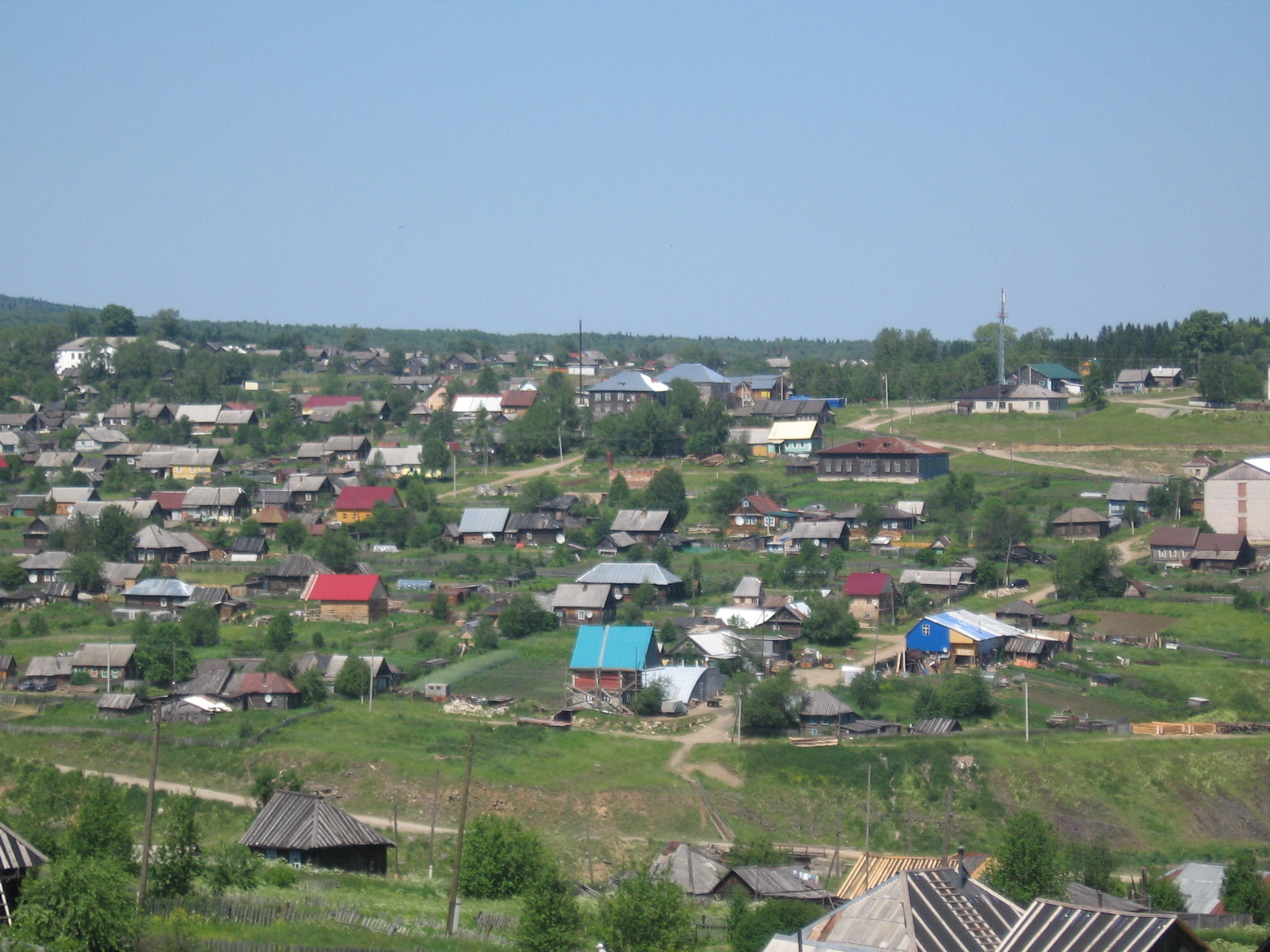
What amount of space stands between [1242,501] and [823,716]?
23.6 meters

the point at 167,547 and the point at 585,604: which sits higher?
the point at 167,547

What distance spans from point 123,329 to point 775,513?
64.1 metres

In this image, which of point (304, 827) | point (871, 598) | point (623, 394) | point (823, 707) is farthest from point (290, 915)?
point (623, 394)

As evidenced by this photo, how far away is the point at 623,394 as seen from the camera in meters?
80.7

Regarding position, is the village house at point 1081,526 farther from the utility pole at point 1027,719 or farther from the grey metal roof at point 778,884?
the grey metal roof at point 778,884

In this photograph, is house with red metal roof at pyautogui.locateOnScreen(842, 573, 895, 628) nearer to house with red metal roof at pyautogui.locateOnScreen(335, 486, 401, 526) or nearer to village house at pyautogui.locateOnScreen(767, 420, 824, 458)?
house with red metal roof at pyautogui.locateOnScreen(335, 486, 401, 526)

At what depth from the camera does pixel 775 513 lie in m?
57.9

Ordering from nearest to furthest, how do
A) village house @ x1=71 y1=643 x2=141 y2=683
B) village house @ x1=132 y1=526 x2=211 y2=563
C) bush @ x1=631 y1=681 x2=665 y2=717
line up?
bush @ x1=631 y1=681 x2=665 y2=717
village house @ x1=71 y1=643 x2=141 y2=683
village house @ x1=132 y1=526 x2=211 y2=563

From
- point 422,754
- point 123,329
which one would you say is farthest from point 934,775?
point 123,329

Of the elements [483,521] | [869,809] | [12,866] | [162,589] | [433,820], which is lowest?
[869,809]

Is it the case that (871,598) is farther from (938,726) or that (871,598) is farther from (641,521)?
(641,521)

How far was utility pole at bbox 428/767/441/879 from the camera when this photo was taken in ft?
93.7

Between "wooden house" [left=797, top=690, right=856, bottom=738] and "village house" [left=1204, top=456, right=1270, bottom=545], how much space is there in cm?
2236

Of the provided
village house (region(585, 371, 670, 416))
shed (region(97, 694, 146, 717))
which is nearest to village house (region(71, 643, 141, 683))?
shed (region(97, 694, 146, 717))
